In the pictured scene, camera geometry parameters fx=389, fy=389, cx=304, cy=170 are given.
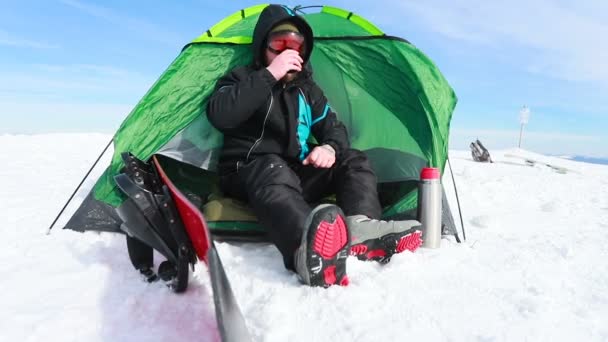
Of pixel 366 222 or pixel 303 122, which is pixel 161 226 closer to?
pixel 366 222

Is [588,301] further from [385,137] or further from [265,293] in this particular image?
[385,137]

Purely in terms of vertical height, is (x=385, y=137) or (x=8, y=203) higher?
(x=385, y=137)

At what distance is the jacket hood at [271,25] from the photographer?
2.20m

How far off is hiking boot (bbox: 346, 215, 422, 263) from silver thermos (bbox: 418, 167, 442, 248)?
290mm

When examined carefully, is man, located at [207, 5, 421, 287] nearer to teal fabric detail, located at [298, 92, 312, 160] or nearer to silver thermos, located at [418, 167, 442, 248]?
teal fabric detail, located at [298, 92, 312, 160]

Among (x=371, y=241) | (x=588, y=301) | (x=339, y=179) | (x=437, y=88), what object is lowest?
(x=588, y=301)

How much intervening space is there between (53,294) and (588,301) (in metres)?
1.95

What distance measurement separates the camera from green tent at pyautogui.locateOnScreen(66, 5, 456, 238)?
2221mm

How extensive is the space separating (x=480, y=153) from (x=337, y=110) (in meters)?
6.29

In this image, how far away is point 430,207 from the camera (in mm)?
1992

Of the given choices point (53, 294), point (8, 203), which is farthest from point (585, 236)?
point (8, 203)

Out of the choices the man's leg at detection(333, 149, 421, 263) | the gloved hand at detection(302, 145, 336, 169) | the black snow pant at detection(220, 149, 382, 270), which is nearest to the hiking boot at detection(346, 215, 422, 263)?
the man's leg at detection(333, 149, 421, 263)

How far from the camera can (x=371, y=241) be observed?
1652 millimetres

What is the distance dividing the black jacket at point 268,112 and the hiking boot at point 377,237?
608 mm
